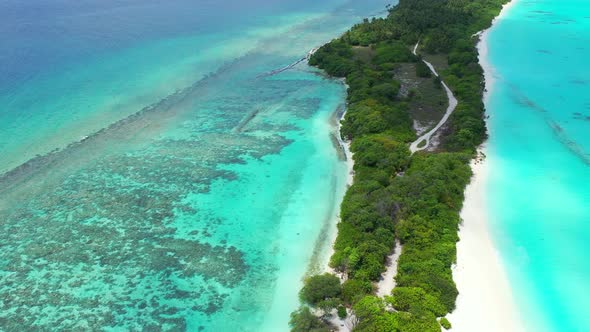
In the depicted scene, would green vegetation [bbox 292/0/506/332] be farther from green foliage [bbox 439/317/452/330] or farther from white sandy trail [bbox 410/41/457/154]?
white sandy trail [bbox 410/41/457/154]

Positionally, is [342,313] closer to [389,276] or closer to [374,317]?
[374,317]

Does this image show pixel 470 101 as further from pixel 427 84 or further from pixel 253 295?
pixel 253 295

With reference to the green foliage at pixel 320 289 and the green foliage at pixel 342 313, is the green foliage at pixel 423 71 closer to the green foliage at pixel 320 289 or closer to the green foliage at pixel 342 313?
the green foliage at pixel 320 289

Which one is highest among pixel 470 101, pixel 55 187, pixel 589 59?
pixel 55 187

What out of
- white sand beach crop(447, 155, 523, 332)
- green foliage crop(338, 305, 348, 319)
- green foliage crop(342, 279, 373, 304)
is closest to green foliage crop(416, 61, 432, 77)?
white sand beach crop(447, 155, 523, 332)

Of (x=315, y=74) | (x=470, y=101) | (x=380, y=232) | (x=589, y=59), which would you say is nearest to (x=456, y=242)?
(x=380, y=232)

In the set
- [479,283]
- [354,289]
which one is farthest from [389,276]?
[479,283]
